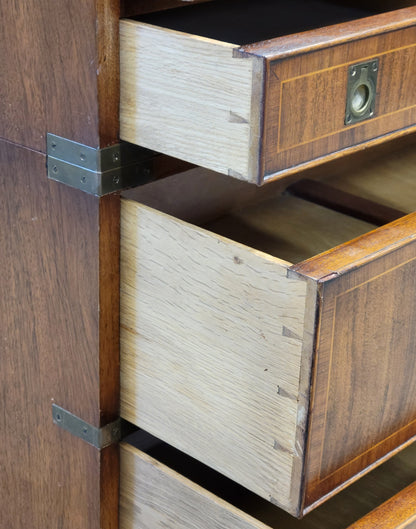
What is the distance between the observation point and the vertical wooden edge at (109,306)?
805mm

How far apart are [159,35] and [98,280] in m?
0.22

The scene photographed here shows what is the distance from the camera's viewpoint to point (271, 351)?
731mm

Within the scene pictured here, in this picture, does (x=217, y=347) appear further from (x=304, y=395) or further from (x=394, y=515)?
(x=394, y=515)

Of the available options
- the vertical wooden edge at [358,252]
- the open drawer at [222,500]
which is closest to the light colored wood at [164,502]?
the open drawer at [222,500]

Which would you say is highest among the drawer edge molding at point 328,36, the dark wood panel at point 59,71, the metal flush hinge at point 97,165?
the drawer edge molding at point 328,36

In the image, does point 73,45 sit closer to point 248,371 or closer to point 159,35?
point 159,35

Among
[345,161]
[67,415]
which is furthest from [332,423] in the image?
[345,161]

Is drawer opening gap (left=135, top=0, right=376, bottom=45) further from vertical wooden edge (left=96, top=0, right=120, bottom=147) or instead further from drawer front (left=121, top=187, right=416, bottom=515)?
drawer front (left=121, top=187, right=416, bottom=515)

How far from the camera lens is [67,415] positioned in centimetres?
91

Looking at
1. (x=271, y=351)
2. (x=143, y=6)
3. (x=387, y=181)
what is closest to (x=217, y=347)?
(x=271, y=351)

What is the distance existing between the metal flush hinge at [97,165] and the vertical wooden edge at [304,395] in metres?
0.18

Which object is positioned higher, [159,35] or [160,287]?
[159,35]

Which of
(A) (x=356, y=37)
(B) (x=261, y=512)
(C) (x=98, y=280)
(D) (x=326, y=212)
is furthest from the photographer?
(D) (x=326, y=212)

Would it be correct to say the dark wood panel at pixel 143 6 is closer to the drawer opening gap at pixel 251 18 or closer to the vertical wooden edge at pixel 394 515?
the drawer opening gap at pixel 251 18
